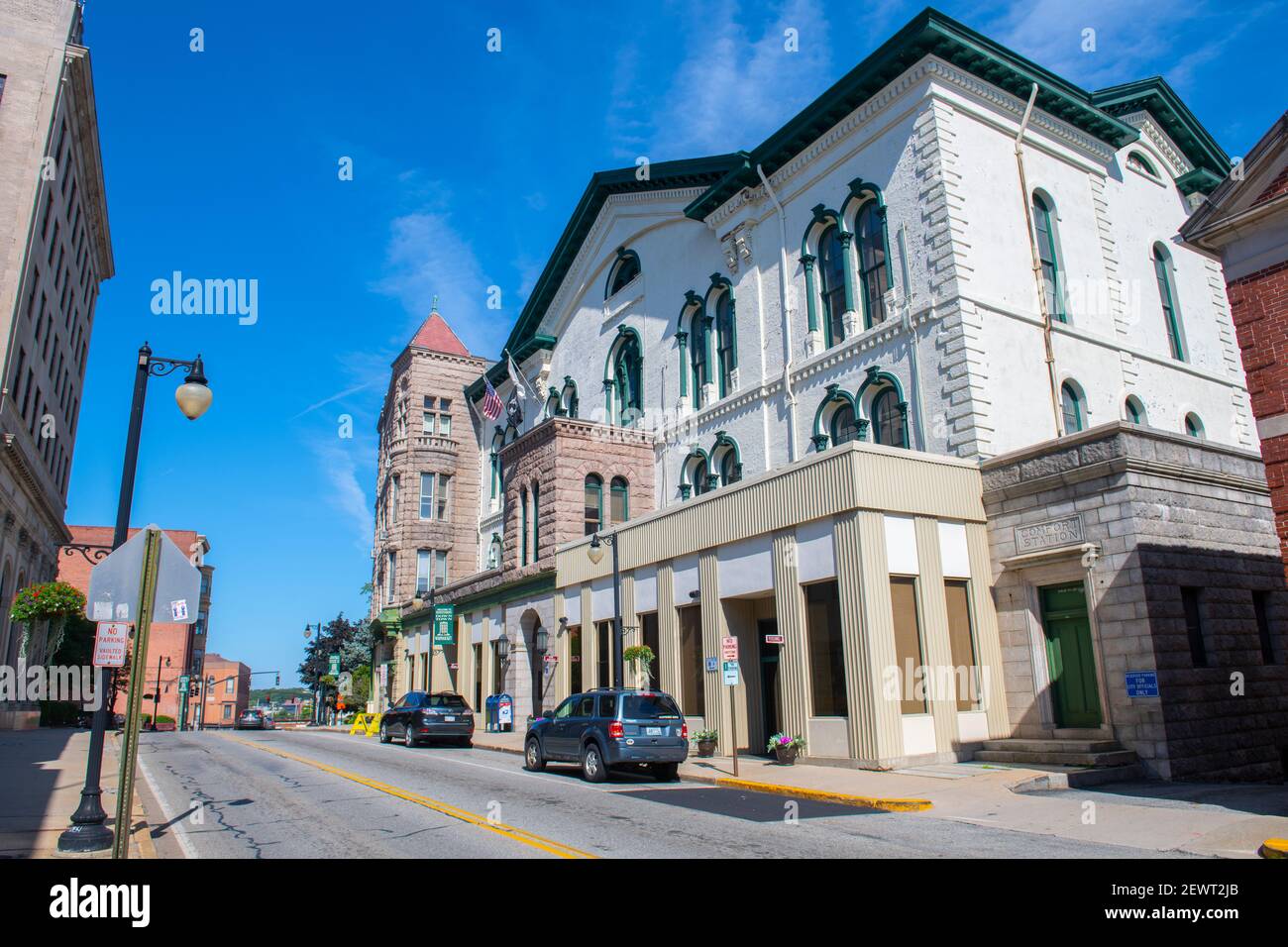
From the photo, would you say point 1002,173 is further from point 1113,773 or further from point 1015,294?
point 1113,773

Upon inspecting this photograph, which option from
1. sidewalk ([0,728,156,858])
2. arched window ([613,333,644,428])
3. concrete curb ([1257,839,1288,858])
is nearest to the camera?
concrete curb ([1257,839,1288,858])

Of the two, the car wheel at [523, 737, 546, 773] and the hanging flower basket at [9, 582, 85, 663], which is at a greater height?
the hanging flower basket at [9, 582, 85, 663]

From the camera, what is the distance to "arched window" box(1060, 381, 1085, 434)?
23422mm

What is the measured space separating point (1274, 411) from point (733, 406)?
666 inches

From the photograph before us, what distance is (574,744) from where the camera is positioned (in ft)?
58.5

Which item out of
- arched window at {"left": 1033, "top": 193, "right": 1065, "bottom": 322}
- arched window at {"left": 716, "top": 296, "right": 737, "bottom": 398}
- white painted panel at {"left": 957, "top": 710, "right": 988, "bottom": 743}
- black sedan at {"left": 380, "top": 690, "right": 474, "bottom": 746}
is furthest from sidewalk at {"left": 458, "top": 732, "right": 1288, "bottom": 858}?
arched window at {"left": 716, "top": 296, "right": 737, "bottom": 398}

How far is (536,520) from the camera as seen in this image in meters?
33.2

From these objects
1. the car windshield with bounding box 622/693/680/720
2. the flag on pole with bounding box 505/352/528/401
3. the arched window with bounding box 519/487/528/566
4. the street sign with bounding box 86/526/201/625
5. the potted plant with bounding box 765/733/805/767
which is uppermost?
the flag on pole with bounding box 505/352/528/401

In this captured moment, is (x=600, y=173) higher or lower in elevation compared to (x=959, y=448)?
higher

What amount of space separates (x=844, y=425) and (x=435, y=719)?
14.8 m

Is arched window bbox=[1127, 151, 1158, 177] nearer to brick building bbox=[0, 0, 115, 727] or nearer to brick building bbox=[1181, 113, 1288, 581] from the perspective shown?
brick building bbox=[1181, 113, 1288, 581]

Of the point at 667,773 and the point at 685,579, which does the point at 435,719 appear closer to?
the point at 685,579

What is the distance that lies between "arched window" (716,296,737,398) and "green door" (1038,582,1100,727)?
12827mm
